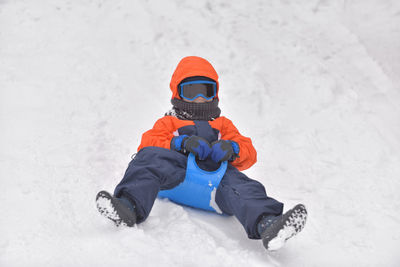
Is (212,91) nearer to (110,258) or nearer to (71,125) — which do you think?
(71,125)

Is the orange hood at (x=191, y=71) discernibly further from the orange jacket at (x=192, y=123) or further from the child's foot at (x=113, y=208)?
the child's foot at (x=113, y=208)

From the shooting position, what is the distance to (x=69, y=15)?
12.8 ft

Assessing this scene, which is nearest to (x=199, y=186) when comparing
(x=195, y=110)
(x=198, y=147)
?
(x=198, y=147)

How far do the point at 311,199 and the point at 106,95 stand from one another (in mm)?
1880

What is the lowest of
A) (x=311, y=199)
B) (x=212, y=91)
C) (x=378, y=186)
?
(x=311, y=199)

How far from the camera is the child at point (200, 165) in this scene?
158 cm

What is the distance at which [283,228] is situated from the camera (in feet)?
4.98

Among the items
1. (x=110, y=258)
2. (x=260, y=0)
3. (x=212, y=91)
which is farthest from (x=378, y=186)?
(x=260, y=0)

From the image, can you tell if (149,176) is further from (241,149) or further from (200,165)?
(241,149)

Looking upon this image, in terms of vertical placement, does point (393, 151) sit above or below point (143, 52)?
above

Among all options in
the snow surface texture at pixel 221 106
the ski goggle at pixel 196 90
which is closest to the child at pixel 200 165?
the ski goggle at pixel 196 90

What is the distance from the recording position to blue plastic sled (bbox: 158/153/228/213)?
6.65 feet

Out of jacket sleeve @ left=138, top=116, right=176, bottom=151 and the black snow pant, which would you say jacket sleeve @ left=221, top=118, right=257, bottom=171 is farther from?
jacket sleeve @ left=138, top=116, right=176, bottom=151

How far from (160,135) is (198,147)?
0.31 m
